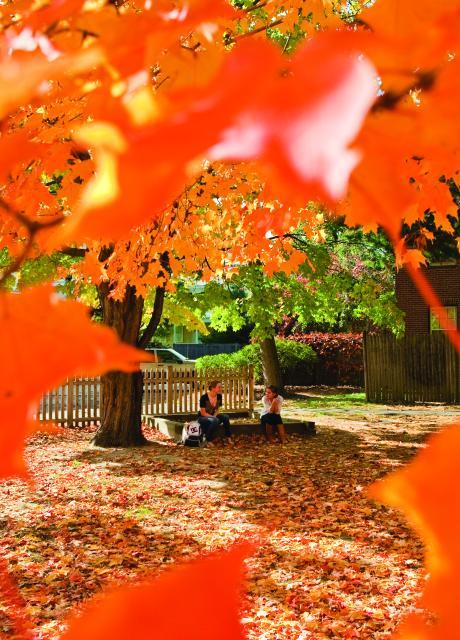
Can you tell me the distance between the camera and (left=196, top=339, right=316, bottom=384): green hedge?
23266 millimetres

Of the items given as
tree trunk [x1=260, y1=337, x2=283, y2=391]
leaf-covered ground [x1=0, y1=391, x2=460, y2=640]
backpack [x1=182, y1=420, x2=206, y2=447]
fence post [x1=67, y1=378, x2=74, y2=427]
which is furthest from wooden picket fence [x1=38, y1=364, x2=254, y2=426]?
tree trunk [x1=260, y1=337, x2=283, y2=391]

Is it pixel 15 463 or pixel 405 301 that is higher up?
pixel 405 301

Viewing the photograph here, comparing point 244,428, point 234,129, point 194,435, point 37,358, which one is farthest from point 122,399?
point 234,129

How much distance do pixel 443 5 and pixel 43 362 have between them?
1.86ft

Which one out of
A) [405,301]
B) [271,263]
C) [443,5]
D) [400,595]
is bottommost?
[400,595]

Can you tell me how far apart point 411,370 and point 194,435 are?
33.1 ft

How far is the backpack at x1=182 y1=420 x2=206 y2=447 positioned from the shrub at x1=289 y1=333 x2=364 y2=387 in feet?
45.7

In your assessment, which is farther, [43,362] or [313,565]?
[313,565]

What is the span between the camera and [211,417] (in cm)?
1121

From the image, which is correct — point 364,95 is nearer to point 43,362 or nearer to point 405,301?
point 43,362

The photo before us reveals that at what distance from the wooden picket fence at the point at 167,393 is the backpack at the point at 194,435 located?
3265 mm

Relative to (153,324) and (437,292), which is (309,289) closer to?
(153,324)

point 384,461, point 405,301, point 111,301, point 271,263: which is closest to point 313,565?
point 271,263

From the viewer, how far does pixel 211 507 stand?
709 cm
